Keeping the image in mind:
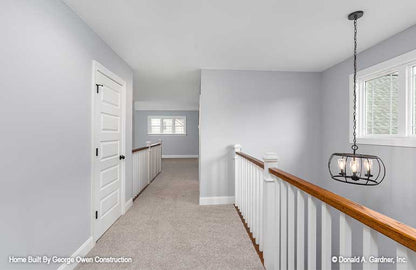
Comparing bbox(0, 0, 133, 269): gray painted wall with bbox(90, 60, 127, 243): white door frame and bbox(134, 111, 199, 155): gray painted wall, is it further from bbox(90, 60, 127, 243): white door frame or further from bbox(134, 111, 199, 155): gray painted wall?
bbox(134, 111, 199, 155): gray painted wall

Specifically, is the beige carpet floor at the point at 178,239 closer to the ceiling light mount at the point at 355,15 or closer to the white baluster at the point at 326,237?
the white baluster at the point at 326,237

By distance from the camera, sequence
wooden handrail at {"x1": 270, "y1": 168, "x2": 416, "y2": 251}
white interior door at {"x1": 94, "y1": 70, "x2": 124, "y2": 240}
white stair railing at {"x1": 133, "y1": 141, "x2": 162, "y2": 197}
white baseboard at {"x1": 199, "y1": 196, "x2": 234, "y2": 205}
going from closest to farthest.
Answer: wooden handrail at {"x1": 270, "y1": 168, "x2": 416, "y2": 251}, white interior door at {"x1": 94, "y1": 70, "x2": 124, "y2": 240}, white baseboard at {"x1": 199, "y1": 196, "x2": 234, "y2": 205}, white stair railing at {"x1": 133, "y1": 141, "x2": 162, "y2": 197}

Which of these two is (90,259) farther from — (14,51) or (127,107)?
(127,107)

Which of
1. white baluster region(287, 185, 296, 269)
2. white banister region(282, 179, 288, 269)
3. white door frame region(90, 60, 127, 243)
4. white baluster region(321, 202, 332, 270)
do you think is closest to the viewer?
white baluster region(321, 202, 332, 270)

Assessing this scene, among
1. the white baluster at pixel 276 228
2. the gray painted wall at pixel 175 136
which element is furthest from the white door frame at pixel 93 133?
the gray painted wall at pixel 175 136

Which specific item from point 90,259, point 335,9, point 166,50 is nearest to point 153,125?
point 166,50

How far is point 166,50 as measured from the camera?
2836mm

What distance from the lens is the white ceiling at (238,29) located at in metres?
1.86

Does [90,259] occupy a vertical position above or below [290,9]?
below

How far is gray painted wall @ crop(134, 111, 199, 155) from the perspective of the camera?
988 centimetres

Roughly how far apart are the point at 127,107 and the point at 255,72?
2318 millimetres

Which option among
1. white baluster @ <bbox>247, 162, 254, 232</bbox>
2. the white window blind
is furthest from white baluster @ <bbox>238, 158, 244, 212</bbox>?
the white window blind

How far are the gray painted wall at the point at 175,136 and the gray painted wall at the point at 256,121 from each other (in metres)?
6.53

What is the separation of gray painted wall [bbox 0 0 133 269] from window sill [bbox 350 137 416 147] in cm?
355
